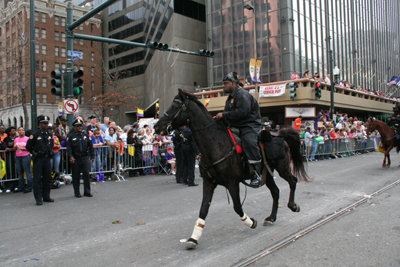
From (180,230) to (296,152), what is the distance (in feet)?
9.48

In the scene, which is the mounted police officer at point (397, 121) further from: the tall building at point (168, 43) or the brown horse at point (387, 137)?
the tall building at point (168, 43)

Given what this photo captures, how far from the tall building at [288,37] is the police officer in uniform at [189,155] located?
1924cm

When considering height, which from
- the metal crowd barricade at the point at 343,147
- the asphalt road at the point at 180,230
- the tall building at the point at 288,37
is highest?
the tall building at the point at 288,37

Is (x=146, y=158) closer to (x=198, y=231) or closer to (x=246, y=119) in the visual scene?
(x=246, y=119)

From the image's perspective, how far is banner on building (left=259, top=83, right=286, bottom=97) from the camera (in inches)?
993

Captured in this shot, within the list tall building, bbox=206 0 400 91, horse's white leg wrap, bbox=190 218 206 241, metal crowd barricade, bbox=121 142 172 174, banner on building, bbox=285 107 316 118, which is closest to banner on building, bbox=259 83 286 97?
banner on building, bbox=285 107 316 118

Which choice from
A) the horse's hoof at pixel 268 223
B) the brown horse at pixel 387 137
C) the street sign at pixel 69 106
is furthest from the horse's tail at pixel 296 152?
the brown horse at pixel 387 137

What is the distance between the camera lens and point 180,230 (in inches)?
202

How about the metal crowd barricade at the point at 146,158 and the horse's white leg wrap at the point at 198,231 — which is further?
the metal crowd barricade at the point at 146,158

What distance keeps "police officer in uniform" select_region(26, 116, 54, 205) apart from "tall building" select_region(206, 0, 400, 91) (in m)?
23.2

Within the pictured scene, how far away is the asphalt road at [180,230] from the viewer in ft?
12.9

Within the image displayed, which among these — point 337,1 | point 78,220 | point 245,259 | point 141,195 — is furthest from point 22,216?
point 337,1

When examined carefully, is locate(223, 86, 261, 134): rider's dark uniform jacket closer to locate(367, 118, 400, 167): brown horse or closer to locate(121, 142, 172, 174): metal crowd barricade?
locate(121, 142, 172, 174): metal crowd barricade

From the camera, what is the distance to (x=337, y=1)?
38812 millimetres
